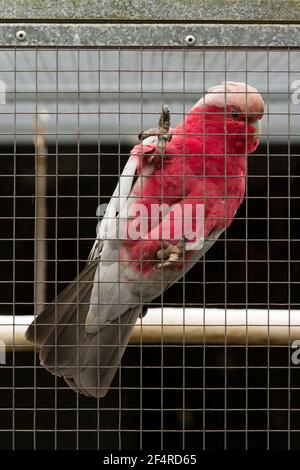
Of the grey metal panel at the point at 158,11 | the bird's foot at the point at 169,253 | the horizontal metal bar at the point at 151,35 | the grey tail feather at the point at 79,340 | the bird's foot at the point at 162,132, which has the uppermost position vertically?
the grey metal panel at the point at 158,11

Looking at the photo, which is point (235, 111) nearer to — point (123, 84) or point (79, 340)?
point (123, 84)

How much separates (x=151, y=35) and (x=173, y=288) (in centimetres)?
65

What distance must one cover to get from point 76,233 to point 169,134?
1.18ft

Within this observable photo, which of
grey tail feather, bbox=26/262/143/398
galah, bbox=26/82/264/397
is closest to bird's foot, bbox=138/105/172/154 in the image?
galah, bbox=26/82/264/397

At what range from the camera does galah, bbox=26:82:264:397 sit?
140 centimetres

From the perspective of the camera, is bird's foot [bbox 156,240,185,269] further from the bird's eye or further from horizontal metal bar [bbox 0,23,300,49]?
horizontal metal bar [bbox 0,23,300,49]

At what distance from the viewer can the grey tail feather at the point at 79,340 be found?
1.47m

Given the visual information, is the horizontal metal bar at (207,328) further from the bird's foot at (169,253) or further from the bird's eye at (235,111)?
the bird's eye at (235,111)

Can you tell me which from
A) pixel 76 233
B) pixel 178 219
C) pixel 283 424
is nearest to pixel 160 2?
pixel 178 219

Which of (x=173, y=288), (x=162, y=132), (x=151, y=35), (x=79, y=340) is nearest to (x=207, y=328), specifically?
(x=173, y=288)

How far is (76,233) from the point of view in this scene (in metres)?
1.57

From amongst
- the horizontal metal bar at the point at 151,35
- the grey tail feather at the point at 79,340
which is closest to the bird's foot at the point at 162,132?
the horizontal metal bar at the point at 151,35

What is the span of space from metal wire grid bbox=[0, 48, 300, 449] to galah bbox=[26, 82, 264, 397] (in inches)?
1.9

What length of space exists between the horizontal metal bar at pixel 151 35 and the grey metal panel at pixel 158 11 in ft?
0.05
